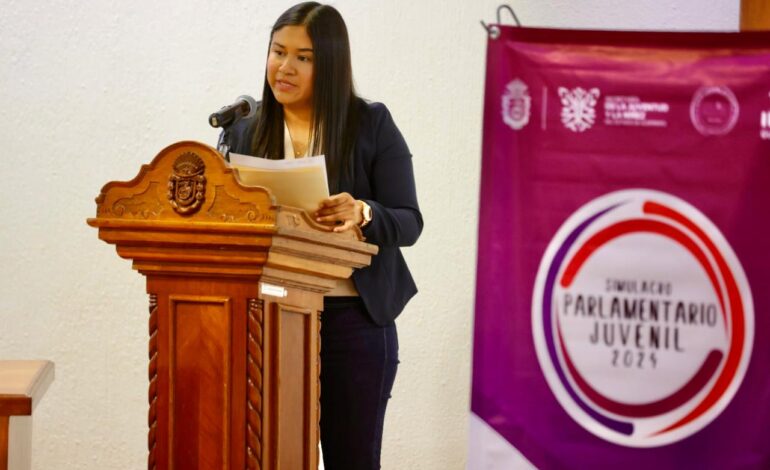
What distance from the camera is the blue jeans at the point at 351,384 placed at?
8.50 ft

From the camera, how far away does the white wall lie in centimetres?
446

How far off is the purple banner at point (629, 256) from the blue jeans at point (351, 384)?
2.20ft

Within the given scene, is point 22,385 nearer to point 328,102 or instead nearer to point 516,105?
point 328,102

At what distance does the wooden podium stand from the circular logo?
0.58m

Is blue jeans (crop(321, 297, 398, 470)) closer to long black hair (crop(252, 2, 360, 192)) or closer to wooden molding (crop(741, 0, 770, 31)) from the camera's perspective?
long black hair (crop(252, 2, 360, 192))

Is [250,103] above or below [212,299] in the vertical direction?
above

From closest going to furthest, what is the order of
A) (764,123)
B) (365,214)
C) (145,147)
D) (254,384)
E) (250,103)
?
Answer: (764,123) < (254,384) < (365,214) < (250,103) < (145,147)

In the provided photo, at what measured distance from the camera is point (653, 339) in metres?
1.88

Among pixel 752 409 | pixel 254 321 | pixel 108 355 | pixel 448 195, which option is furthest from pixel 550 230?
pixel 108 355

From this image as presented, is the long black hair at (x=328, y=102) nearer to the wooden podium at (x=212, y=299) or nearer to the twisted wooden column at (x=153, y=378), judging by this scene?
the wooden podium at (x=212, y=299)

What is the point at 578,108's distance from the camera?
1924 millimetres

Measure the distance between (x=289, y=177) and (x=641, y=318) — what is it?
0.81m

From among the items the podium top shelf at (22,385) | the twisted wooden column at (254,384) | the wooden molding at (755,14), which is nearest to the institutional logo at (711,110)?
the twisted wooden column at (254,384)

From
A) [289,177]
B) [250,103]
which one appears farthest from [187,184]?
[250,103]
